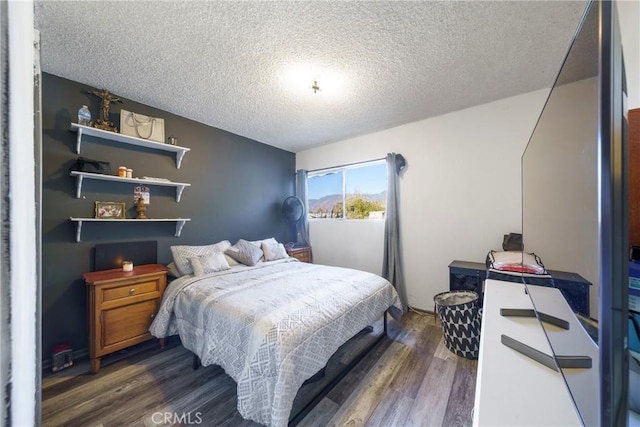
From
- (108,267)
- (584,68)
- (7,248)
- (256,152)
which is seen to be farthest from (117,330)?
(584,68)

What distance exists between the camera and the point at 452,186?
278 centimetres

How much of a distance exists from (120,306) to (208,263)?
2.44ft

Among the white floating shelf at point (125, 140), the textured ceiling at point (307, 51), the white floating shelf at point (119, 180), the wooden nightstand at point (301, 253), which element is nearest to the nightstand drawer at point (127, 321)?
the white floating shelf at point (119, 180)

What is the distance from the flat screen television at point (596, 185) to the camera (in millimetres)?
409

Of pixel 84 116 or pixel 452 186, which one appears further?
pixel 452 186

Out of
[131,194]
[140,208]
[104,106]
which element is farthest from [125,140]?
[140,208]

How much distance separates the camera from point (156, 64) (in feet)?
6.21

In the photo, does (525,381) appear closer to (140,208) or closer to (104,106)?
(140,208)

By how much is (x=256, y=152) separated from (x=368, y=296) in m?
2.73

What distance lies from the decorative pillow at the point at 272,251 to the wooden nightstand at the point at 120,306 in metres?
1.16

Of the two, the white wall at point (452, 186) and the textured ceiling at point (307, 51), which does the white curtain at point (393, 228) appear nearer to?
the white wall at point (452, 186)

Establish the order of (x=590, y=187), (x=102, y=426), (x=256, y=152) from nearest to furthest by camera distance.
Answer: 1. (x=590, y=187)
2. (x=102, y=426)
3. (x=256, y=152)

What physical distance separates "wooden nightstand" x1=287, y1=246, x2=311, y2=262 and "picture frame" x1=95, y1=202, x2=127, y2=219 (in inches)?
80.8

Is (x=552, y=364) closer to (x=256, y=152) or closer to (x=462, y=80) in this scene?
(x=462, y=80)
